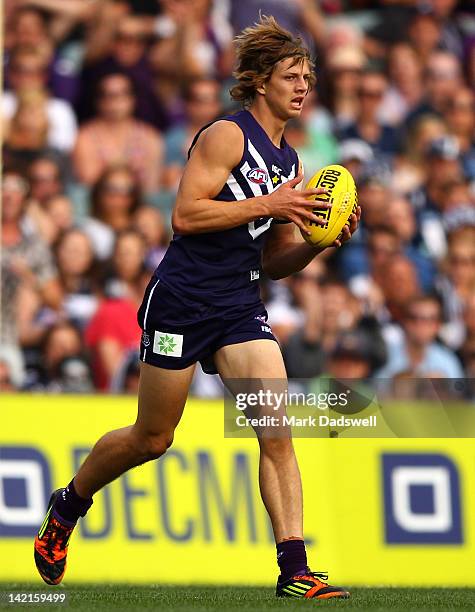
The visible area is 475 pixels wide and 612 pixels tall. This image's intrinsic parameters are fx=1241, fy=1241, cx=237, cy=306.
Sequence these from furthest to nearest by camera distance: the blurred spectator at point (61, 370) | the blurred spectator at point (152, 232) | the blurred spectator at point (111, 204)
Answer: the blurred spectator at point (111, 204) → the blurred spectator at point (152, 232) → the blurred spectator at point (61, 370)

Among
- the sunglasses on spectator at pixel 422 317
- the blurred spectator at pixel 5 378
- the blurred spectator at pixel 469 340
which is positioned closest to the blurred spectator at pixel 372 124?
the blurred spectator at pixel 469 340

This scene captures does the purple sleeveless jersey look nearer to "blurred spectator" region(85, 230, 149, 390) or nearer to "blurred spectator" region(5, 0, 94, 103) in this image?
"blurred spectator" region(85, 230, 149, 390)

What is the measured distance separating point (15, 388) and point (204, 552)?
3100 mm

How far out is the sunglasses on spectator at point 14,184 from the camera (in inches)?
399

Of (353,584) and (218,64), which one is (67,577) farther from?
(218,64)

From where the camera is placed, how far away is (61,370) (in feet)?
31.0

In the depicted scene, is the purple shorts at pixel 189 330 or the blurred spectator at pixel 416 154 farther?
the blurred spectator at pixel 416 154

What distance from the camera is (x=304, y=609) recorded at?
462cm

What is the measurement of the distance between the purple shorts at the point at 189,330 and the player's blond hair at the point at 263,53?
97 cm

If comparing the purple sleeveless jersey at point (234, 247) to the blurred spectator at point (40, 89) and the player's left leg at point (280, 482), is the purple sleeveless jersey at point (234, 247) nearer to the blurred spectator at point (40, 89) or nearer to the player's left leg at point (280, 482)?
the player's left leg at point (280, 482)

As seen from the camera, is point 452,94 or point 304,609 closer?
point 304,609

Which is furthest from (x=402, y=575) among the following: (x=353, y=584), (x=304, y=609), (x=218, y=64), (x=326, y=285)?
(x=218, y=64)

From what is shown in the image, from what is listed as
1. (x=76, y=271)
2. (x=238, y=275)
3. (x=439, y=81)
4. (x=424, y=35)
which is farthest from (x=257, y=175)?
(x=424, y=35)

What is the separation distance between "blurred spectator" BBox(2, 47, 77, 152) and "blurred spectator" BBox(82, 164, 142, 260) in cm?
49
